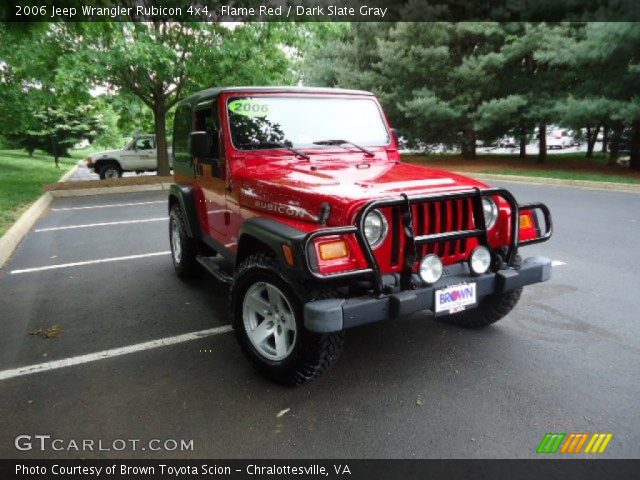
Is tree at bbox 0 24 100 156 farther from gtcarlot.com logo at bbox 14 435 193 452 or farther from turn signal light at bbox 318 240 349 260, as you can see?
turn signal light at bbox 318 240 349 260

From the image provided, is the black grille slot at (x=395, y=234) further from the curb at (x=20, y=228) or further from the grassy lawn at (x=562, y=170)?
the grassy lawn at (x=562, y=170)

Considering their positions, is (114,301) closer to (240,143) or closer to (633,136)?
(240,143)

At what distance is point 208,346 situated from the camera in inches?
145

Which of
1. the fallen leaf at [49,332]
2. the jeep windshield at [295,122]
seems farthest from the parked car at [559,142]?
the fallen leaf at [49,332]

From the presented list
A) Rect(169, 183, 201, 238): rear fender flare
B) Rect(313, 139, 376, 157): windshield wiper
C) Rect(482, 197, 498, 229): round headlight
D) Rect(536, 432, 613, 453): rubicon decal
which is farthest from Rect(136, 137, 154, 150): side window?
Rect(536, 432, 613, 453): rubicon decal

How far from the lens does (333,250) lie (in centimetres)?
265

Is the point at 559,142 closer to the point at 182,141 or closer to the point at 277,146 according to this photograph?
the point at 182,141

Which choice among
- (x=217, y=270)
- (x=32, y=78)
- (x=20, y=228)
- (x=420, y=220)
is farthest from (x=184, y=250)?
(x=32, y=78)

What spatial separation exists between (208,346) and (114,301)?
5.49ft

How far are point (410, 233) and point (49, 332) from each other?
10.7 feet

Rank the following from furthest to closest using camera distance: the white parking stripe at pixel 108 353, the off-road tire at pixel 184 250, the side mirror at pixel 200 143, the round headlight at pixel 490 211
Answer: the off-road tire at pixel 184 250 < the side mirror at pixel 200 143 < the white parking stripe at pixel 108 353 < the round headlight at pixel 490 211

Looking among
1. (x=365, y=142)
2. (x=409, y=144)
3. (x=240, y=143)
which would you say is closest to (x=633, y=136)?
(x=409, y=144)

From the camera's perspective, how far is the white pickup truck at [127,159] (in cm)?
1792

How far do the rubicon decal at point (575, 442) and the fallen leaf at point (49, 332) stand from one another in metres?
3.79
